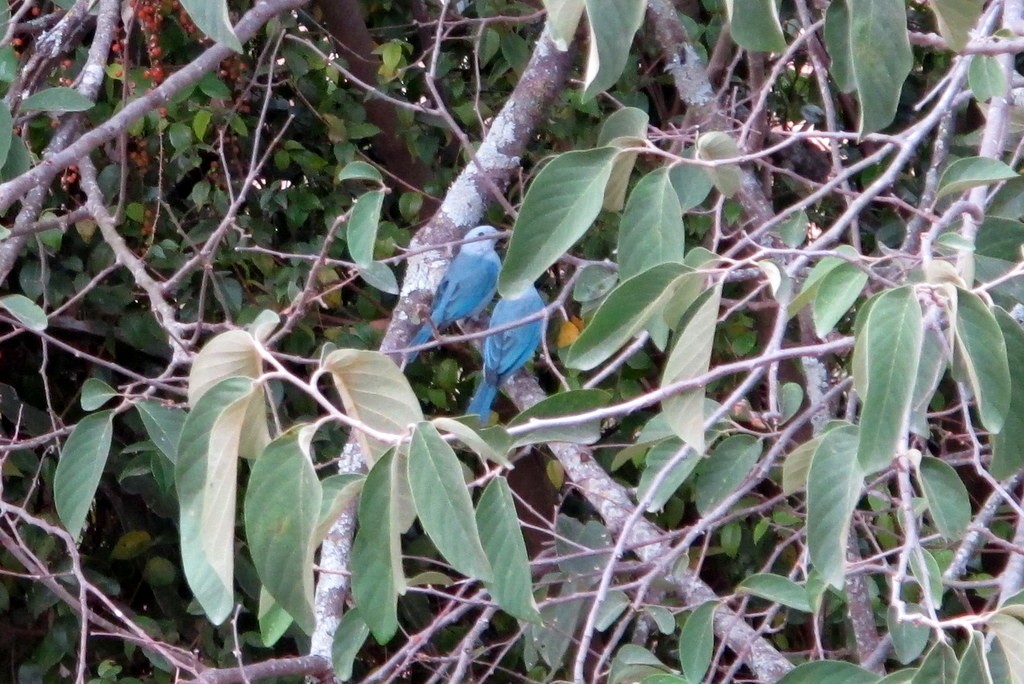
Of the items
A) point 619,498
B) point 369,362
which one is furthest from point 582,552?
point 369,362

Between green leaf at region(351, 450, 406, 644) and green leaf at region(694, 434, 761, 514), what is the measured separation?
0.66 m

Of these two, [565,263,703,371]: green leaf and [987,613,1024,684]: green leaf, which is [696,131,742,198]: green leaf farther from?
[987,613,1024,684]: green leaf

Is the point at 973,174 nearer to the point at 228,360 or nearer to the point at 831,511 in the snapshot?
the point at 831,511

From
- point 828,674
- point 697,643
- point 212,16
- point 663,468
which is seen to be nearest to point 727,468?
point 663,468

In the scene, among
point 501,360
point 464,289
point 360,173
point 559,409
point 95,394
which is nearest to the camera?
point 559,409

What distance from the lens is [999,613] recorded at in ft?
2.76

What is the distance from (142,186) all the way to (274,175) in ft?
1.08

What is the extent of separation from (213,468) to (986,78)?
0.99 m

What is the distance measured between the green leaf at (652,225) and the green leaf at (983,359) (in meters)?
0.28

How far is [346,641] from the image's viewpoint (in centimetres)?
136

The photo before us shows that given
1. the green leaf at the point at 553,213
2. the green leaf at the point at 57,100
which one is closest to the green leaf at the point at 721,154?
the green leaf at the point at 553,213

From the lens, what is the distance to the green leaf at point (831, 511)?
0.89 metres

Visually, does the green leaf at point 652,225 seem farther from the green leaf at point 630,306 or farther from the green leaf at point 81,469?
the green leaf at point 81,469

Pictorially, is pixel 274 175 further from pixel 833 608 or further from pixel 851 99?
pixel 833 608
